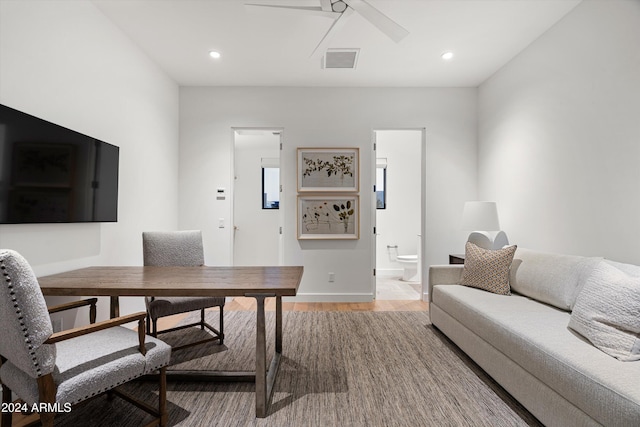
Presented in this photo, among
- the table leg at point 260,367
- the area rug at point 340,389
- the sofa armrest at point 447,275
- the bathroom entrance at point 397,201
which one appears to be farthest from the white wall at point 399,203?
the table leg at point 260,367

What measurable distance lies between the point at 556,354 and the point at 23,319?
227 cm

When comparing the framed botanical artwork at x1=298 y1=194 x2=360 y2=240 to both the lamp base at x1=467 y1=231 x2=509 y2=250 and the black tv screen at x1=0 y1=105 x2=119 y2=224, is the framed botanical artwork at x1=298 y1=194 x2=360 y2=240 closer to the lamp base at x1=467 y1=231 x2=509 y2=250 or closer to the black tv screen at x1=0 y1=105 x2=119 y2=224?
the lamp base at x1=467 y1=231 x2=509 y2=250

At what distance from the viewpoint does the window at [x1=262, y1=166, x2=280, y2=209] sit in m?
5.82

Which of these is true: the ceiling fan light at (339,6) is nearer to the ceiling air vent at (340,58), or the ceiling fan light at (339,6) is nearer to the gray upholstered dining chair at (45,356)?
the ceiling air vent at (340,58)

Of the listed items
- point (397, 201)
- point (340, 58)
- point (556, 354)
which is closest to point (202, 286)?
point (556, 354)

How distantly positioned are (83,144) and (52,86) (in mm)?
409

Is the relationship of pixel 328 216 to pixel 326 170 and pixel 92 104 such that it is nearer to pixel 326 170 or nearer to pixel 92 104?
pixel 326 170

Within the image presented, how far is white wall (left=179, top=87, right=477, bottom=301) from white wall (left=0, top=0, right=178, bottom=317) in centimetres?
31

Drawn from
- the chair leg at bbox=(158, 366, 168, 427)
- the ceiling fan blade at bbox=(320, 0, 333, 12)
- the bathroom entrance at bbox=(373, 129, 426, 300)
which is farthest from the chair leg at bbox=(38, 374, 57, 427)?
the bathroom entrance at bbox=(373, 129, 426, 300)

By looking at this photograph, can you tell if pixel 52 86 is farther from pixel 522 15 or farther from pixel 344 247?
pixel 522 15

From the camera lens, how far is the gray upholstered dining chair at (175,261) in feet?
7.59

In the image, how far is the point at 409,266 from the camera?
5.35 m

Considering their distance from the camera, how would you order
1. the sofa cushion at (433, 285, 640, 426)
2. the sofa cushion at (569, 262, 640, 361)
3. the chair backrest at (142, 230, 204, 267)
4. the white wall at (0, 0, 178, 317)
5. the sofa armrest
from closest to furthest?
the sofa cushion at (433, 285, 640, 426), the sofa cushion at (569, 262, 640, 361), the white wall at (0, 0, 178, 317), the chair backrest at (142, 230, 204, 267), the sofa armrest

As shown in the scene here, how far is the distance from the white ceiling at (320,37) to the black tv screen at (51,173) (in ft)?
3.96
